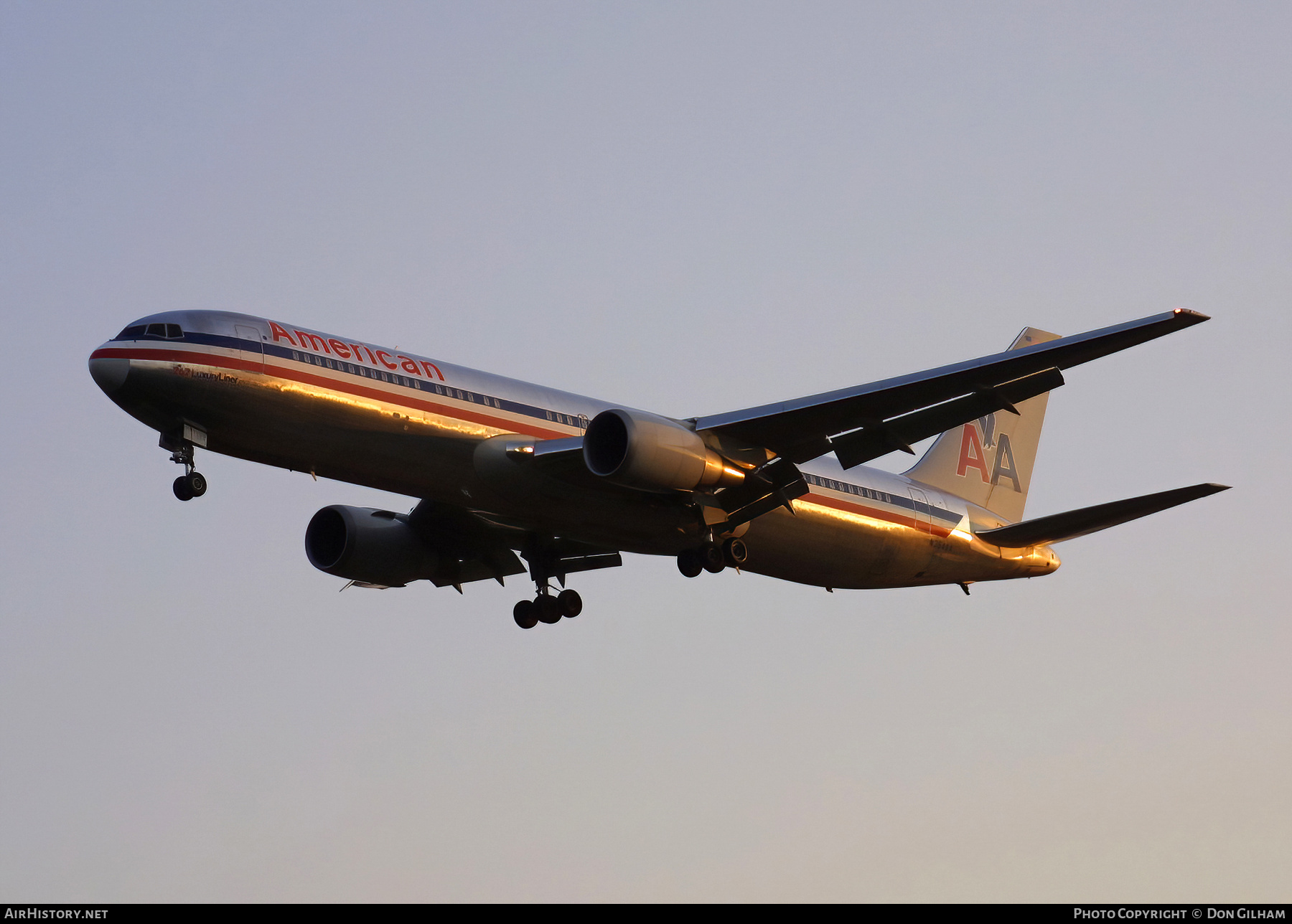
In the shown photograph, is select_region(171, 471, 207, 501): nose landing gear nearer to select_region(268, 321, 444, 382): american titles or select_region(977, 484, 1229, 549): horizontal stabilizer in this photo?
select_region(268, 321, 444, 382): american titles

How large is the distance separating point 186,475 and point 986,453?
22529mm

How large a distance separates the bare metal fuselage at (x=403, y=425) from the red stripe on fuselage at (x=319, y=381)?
24 mm

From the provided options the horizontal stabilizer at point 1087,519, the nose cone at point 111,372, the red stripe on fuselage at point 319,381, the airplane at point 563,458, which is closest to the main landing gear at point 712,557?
the airplane at point 563,458

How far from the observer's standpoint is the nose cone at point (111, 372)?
27344 millimetres

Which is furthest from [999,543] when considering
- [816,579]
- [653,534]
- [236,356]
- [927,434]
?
[236,356]

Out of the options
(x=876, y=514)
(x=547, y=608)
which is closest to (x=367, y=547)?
(x=547, y=608)

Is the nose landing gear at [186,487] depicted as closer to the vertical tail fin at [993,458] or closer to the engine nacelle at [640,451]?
the engine nacelle at [640,451]

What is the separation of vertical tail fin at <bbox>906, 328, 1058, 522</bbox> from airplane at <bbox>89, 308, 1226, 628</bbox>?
2.33m

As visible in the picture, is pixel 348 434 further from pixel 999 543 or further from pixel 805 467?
pixel 999 543

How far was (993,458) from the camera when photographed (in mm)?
41625

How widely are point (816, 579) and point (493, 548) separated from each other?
7.82m

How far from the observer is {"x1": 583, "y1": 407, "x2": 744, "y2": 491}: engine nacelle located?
29.0 m

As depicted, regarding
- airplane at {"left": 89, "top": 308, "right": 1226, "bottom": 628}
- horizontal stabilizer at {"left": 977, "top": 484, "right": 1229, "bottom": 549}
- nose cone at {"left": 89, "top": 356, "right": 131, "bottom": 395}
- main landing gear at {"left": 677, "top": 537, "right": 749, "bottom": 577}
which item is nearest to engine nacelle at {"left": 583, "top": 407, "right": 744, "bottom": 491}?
airplane at {"left": 89, "top": 308, "right": 1226, "bottom": 628}

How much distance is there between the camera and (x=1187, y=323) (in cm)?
2608
